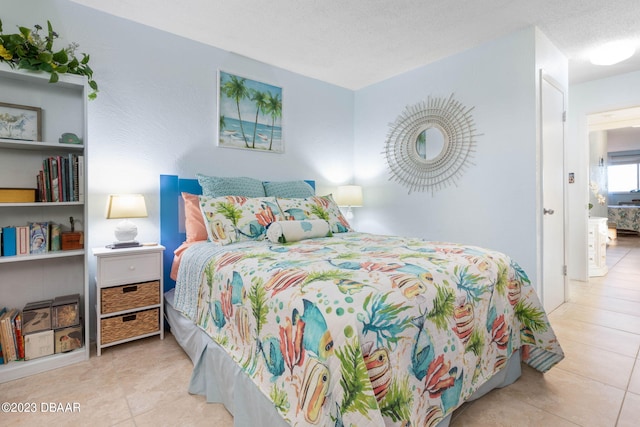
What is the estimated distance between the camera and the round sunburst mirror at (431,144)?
10.0 ft

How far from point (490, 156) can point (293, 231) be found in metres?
1.96

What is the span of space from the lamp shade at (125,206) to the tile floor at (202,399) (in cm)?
91

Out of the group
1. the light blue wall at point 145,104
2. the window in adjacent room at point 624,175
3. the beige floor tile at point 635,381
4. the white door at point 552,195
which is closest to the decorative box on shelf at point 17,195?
the light blue wall at point 145,104

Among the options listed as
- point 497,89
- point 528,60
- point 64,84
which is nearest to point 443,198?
point 497,89

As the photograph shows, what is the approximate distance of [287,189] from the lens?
9.96ft

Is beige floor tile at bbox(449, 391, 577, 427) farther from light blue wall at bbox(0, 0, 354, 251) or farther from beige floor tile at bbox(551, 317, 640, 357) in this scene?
light blue wall at bbox(0, 0, 354, 251)

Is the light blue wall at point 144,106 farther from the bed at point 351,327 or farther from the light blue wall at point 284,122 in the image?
the bed at point 351,327

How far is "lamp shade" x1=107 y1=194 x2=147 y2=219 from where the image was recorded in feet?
7.13

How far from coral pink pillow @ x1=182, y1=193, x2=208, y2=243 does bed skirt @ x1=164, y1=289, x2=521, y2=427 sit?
0.57m

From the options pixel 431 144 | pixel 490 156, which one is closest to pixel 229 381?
pixel 490 156

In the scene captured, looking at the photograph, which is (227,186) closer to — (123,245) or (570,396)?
(123,245)

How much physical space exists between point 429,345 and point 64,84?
260 centimetres

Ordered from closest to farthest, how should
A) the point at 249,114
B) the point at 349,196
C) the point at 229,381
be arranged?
the point at 229,381 < the point at 249,114 < the point at 349,196

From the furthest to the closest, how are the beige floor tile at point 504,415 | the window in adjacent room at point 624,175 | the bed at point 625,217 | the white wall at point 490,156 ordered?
the window in adjacent room at point 624,175 < the bed at point 625,217 < the white wall at point 490,156 < the beige floor tile at point 504,415
